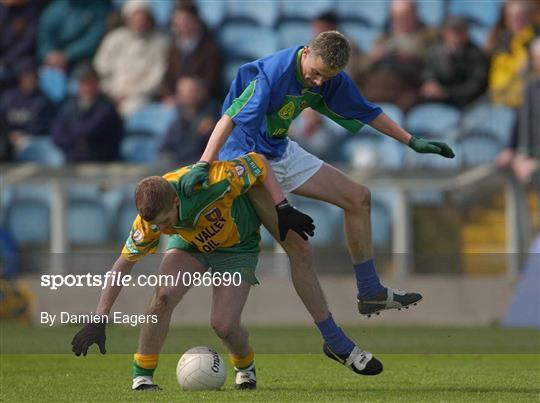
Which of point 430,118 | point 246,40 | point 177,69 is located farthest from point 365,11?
point 177,69

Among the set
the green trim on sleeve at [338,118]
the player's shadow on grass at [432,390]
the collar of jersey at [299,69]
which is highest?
the collar of jersey at [299,69]

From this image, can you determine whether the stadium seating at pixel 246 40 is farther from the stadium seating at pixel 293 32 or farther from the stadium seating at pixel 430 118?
the stadium seating at pixel 430 118

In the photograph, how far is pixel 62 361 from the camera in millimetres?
10859

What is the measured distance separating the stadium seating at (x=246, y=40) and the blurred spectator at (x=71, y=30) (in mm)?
1717

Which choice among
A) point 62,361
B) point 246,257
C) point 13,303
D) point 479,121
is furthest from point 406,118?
point 246,257

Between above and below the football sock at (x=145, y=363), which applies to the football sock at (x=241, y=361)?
below

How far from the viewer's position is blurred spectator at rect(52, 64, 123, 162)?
16734mm

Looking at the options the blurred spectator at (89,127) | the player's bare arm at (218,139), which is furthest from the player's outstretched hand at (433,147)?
the blurred spectator at (89,127)

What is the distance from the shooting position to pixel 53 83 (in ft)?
60.9

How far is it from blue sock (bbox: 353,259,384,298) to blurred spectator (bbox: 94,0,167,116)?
935 cm

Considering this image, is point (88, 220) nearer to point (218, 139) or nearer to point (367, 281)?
point (367, 281)

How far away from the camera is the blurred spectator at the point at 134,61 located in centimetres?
1809

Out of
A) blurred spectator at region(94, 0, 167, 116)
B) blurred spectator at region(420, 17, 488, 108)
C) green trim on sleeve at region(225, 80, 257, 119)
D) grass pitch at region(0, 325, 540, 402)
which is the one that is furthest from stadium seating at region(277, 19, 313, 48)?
green trim on sleeve at region(225, 80, 257, 119)

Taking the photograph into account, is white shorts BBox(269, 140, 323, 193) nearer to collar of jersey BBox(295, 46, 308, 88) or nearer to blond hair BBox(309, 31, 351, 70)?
collar of jersey BBox(295, 46, 308, 88)
